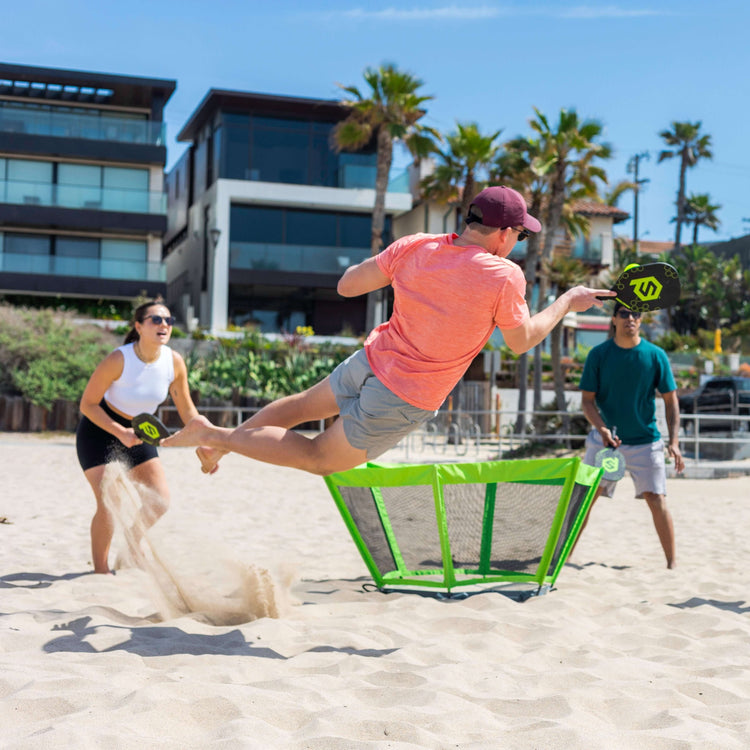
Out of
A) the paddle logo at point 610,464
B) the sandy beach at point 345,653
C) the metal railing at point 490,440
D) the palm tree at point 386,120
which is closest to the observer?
the sandy beach at point 345,653

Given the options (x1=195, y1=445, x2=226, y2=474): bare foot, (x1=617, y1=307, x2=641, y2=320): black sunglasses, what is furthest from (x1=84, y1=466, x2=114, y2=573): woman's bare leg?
(x1=617, y1=307, x2=641, y2=320): black sunglasses

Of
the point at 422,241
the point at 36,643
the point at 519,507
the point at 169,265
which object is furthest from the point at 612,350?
the point at 169,265

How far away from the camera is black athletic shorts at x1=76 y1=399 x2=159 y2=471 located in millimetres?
5266

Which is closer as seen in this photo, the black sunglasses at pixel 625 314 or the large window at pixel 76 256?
the black sunglasses at pixel 625 314

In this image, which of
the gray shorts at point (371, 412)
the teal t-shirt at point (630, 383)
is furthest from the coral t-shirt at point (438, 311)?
the teal t-shirt at point (630, 383)

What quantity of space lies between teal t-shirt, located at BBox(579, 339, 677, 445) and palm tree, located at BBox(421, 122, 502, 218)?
21.5 metres

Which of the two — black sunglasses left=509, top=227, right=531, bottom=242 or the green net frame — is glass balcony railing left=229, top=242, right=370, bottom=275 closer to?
the green net frame

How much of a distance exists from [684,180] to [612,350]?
5874 cm

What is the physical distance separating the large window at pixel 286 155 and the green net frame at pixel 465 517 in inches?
1113

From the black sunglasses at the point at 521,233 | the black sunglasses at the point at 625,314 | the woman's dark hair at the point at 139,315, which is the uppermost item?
the black sunglasses at the point at 521,233

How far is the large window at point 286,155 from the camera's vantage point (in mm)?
32312

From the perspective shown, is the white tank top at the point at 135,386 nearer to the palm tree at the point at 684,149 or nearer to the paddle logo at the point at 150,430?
the paddle logo at the point at 150,430

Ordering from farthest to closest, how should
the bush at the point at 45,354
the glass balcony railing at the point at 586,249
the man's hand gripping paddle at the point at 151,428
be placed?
1. the glass balcony railing at the point at 586,249
2. the bush at the point at 45,354
3. the man's hand gripping paddle at the point at 151,428

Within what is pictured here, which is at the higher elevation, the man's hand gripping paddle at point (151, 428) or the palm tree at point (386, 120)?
the palm tree at point (386, 120)
